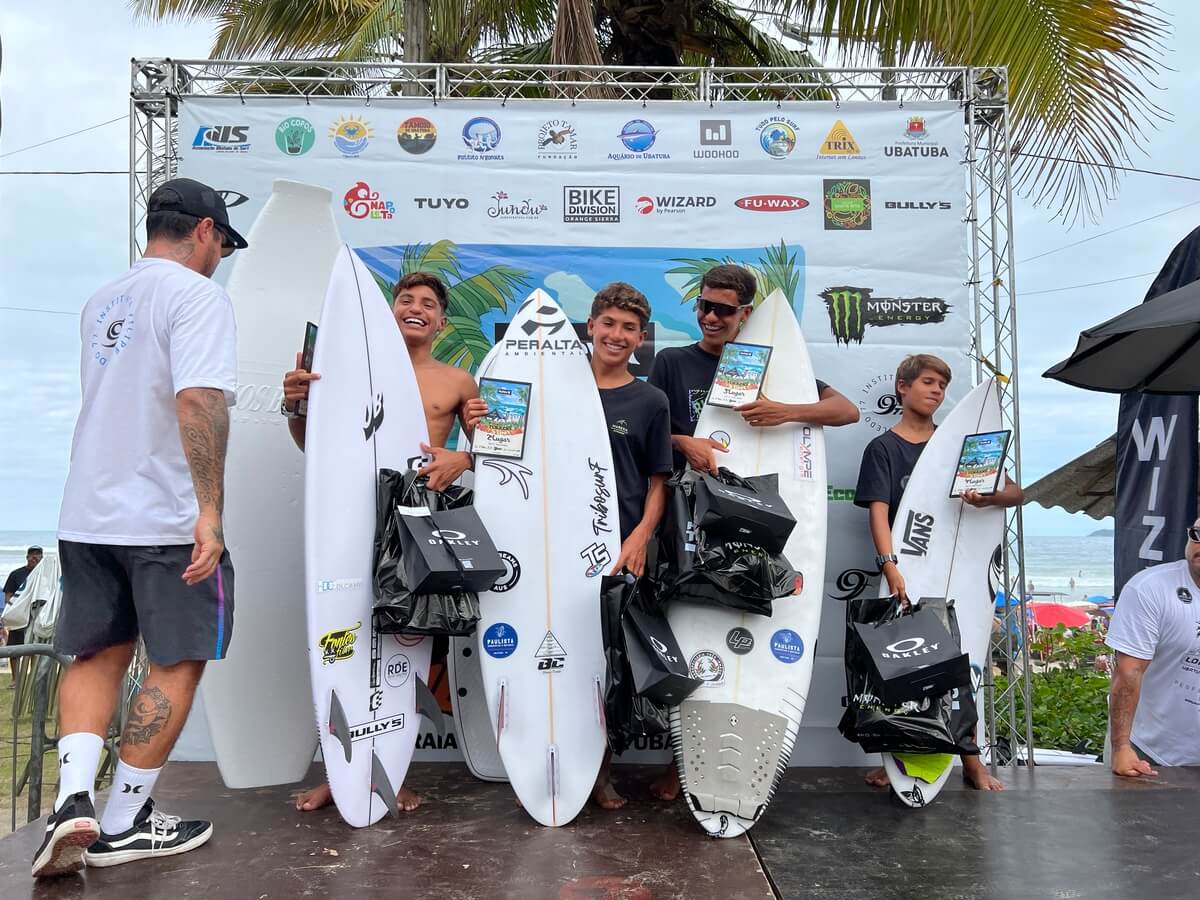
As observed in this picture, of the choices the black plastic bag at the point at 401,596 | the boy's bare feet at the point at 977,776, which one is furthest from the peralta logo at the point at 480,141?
the boy's bare feet at the point at 977,776

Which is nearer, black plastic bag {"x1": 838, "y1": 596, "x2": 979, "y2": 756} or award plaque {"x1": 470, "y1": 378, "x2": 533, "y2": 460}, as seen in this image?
black plastic bag {"x1": 838, "y1": 596, "x2": 979, "y2": 756}

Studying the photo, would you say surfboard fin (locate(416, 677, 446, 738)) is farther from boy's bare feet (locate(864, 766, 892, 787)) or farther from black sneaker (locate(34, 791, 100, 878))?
boy's bare feet (locate(864, 766, 892, 787))

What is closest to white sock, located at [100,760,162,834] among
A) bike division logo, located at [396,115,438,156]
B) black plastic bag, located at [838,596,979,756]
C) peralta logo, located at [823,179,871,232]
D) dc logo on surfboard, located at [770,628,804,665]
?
dc logo on surfboard, located at [770,628,804,665]

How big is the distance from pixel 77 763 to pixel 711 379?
240 centimetres

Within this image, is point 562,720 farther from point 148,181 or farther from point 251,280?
point 148,181

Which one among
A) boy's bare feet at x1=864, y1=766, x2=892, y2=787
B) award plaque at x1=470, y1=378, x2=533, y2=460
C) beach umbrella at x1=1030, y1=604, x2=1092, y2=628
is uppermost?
award plaque at x1=470, y1=378, x2=533, y2=460

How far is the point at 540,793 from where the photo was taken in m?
2.96

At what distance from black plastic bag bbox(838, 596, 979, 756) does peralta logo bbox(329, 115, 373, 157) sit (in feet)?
9.05

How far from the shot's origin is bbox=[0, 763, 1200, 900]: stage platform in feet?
7.88

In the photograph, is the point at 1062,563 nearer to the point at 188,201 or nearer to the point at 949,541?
the point at 949,541

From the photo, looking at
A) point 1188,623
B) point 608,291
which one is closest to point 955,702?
point 1188,623

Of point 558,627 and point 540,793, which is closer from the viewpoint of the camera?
point 540,793

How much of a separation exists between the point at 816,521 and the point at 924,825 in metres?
1.09

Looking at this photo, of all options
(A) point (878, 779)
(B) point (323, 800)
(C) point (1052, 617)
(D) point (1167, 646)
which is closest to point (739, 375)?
(A) point (878, 779)
